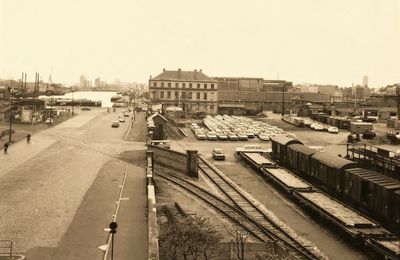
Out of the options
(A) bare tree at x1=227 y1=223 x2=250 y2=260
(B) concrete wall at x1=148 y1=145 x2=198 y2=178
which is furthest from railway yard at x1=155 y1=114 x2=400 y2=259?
(B) concrete wall at x1=148 y1=145 x2=198 y2=178

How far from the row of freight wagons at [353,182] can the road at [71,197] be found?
12.6m

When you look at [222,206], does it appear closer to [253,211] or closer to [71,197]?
[253,211]

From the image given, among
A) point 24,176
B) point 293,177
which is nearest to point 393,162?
point 293,177

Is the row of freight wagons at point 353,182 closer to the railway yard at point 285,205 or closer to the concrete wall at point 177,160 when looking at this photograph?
the railway yard at point 285,205

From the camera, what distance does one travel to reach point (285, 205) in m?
31.8

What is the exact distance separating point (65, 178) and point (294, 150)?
64.3 feet

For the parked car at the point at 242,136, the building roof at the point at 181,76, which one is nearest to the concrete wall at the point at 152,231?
the parked car at the point at 242,136

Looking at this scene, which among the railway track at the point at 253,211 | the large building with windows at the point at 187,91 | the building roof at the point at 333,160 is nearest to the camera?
the railway track at the point at 253,211

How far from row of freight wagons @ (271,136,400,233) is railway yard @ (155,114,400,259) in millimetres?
100

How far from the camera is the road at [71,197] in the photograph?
20.1 metres

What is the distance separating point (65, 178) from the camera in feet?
113

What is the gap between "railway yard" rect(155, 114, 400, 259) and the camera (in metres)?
23.0

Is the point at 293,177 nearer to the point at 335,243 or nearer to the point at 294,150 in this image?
the point at 294,150

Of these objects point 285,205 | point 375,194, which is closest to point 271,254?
point 375,194
